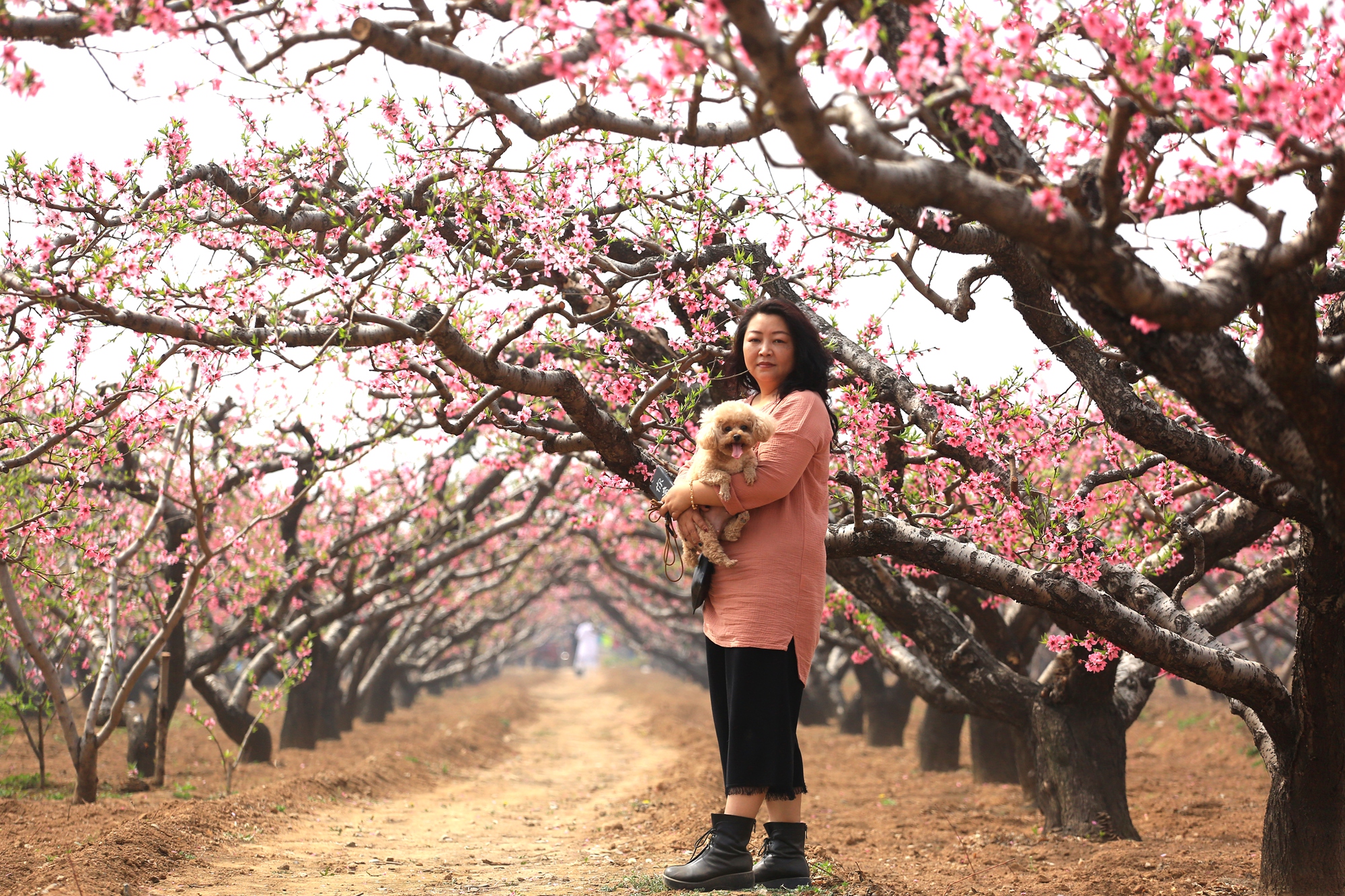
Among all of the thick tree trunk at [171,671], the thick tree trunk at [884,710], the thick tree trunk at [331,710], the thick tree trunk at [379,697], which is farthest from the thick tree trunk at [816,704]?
the thick tree trunk at [171,671]

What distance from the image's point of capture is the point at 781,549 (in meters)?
3.91

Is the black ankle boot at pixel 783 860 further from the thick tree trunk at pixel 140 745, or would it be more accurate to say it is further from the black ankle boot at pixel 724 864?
the thick tree trunk at pixel 140 745

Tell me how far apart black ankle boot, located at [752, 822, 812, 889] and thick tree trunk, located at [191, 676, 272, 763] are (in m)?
8.28

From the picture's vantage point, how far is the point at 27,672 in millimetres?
8594

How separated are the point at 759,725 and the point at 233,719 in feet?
30.0

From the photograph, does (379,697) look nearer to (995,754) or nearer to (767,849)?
(995,754)

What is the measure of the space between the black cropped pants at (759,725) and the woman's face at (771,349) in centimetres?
115

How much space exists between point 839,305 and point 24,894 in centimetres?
532

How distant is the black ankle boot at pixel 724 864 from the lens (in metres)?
3.83

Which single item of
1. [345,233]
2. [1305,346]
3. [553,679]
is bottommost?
[553,679]

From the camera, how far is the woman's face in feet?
13.6

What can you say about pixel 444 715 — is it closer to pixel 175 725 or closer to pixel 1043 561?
pixel 175 725

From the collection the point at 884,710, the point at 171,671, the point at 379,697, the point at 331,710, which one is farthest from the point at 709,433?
the point at 379,697

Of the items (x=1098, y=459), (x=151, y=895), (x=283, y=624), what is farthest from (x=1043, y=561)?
(x=283, y=624)
